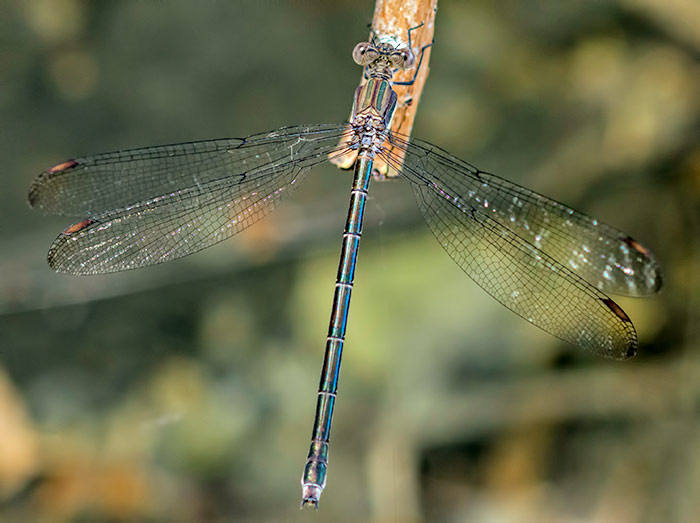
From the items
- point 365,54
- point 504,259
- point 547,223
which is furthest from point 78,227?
point 547,223

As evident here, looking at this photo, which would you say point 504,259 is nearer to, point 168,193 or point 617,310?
point 617,310

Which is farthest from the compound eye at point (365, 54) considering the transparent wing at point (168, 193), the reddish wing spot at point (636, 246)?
the reddish wing spot at point (636, 246)

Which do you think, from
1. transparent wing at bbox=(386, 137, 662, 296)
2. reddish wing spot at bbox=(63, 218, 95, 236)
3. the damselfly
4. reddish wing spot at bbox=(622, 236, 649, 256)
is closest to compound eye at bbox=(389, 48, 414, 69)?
the damselfly

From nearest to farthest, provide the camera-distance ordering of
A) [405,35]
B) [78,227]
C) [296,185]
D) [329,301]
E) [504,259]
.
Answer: [405,35]
[78,227]
[504,259]
[296,185]
[329,301]

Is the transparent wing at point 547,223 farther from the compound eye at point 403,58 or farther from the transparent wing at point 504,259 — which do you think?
the compound eye at point 403,58

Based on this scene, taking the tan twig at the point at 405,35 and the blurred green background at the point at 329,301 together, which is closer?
the tan twig at the point at 405,35
